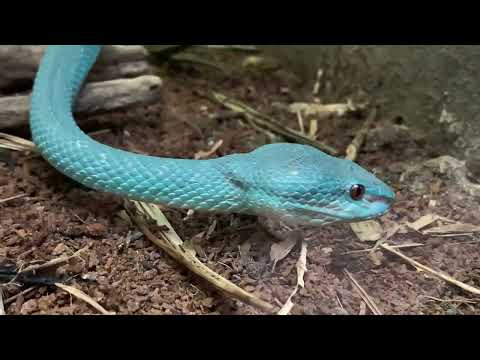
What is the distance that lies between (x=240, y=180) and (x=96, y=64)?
1.73 metres

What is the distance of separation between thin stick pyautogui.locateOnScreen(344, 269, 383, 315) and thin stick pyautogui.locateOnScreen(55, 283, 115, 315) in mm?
995

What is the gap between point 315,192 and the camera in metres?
2.49

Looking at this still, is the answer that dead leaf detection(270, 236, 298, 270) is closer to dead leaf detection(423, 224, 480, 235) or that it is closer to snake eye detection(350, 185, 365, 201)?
snake eye detection(350, 185, 365, 201)

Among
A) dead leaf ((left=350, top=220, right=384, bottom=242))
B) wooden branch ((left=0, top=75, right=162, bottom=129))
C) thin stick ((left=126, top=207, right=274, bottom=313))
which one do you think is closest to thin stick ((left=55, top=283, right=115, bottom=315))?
thin stick ((left=126, top=207, right=274, bottom=313))

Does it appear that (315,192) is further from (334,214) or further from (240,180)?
(240,180)

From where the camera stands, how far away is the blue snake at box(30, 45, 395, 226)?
252cm

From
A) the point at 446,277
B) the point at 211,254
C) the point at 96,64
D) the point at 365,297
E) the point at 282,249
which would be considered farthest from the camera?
the point at 96,64

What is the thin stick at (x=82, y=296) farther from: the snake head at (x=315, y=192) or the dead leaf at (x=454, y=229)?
the dead leaf at (x=454, y=229)

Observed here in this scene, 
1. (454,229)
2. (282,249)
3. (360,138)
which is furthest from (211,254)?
(360,138)

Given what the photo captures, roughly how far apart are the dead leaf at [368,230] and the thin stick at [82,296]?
47.7 inches
